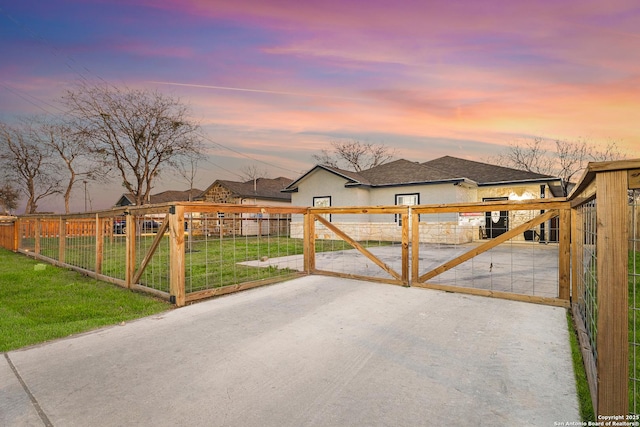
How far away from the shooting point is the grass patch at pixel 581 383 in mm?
2209

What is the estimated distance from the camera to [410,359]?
3086 mm

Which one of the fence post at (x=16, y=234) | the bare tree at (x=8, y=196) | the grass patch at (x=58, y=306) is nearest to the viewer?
the grass patch at (x=58, y=306)

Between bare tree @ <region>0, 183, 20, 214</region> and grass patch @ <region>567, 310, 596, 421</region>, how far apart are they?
2009 inches

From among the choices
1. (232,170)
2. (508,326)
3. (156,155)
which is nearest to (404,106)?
(508,326)

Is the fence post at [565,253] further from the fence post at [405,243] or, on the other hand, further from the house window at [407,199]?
the house window at [407,199]

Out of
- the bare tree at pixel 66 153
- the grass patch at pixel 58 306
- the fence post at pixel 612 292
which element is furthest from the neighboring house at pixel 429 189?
the bare tree at pixel 66 153

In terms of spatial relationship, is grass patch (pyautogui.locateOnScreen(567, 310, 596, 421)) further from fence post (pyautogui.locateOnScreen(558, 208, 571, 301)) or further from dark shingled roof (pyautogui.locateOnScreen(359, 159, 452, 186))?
dark shingled roof (pyautogui.locateOnScreen(359, 159, 452, 186))

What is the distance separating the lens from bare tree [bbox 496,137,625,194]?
2989 centimetres

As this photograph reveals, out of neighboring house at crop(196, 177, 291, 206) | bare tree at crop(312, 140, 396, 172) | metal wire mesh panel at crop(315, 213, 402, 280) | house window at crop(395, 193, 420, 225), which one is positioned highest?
bare tree at crop(312, 140, 396, 172)

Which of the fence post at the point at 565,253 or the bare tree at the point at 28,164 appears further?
the bare tree at the point at 28,164

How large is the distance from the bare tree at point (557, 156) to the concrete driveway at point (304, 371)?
104ft

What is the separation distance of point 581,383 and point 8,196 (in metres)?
55.5

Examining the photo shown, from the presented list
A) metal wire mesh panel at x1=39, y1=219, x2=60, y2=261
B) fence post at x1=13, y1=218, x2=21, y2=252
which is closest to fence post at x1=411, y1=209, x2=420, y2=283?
metal wire mesh panel at x1=39, y1=219, x2=60, y2=261

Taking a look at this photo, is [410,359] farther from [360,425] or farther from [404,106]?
[404,106]
